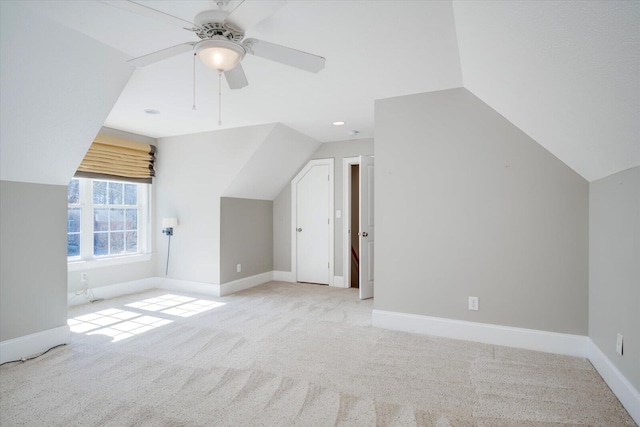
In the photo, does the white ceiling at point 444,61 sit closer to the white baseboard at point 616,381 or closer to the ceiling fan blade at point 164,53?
the ceiling fan blade at point 164,53

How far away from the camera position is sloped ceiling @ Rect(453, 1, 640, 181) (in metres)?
1.19

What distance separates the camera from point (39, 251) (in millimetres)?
2941

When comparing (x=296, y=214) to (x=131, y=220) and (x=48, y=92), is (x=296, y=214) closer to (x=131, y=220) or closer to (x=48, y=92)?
(x=131, y=220)

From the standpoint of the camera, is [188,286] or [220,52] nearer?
[220,52]

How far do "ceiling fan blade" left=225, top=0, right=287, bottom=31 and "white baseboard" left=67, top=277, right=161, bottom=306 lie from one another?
13.9 ft

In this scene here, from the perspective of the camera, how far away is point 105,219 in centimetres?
480

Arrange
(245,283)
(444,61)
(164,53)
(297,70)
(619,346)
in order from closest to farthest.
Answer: (164,53) < (619,346) < (444,61) < (297,70) < (245,283)

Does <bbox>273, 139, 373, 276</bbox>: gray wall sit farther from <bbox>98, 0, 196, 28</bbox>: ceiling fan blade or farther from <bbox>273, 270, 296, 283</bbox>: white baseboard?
<bbox>98, 0, 196, 28</bbox>: ceiling fan blade

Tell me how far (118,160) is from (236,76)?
335 cm

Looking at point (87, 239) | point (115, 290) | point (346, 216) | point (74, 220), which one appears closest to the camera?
point (74, 220)

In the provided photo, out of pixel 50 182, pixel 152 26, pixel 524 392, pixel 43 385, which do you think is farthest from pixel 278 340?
pixel 152 26

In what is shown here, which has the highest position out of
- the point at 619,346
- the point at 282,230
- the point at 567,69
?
the point at 567,69


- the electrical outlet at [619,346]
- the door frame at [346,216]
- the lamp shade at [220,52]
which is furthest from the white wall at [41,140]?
the electrical outlet at [619,346]

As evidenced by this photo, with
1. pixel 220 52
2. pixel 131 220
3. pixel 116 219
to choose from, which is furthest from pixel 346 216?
pixel 220 52
